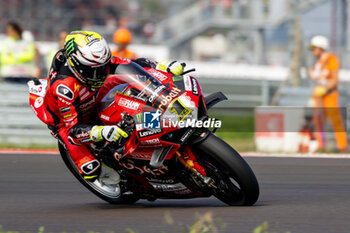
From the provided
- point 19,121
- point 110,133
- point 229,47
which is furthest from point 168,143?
point 229,47

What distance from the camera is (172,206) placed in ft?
18.9

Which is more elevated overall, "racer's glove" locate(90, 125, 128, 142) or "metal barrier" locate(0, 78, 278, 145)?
"racer's glove" locate(90, 125, 128, 142)

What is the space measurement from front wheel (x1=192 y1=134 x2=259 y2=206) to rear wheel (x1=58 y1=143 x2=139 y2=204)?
916 millimetres

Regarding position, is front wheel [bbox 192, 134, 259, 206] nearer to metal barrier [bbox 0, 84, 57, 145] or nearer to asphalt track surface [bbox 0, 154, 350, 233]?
asphalt track surface [bbox 0, 154, 350, 233]

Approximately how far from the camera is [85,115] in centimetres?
548

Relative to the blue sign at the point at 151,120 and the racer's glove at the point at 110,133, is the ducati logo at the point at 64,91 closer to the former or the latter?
the racer's glove at the point at 110,133

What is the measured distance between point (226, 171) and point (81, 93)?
126 cm

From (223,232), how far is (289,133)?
18.2 ft

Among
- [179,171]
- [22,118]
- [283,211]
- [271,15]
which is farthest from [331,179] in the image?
[271,15]

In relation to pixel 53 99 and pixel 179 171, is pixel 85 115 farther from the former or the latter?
pixel 179 171

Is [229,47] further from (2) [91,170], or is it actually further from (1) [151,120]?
(1) [151,120]

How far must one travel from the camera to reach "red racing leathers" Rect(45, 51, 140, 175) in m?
5.22

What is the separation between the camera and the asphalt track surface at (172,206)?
490cm

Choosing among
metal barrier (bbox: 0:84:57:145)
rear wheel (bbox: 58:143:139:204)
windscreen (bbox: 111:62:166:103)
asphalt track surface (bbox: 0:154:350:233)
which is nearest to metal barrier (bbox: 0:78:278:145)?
metal barrier (bbox: 0:84:57:145)
